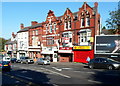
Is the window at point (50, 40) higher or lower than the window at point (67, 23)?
lower

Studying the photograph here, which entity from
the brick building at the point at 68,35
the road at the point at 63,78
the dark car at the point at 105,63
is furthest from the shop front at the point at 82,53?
the road at the point at 63,78

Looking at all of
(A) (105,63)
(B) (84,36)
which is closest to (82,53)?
(B) (84,36)

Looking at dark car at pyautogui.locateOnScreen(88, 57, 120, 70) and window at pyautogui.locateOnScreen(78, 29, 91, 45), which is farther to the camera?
window at pyautogui.locateOnScreen(78, 29, 91, 45)

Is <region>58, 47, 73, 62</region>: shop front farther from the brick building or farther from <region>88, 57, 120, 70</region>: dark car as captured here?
<region>88, 57, 120, 70</region>: dark car

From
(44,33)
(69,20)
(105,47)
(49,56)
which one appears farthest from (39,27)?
(105,47)

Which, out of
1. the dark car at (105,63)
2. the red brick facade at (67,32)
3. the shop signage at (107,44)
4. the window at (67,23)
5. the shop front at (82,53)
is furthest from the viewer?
the window at (67,23)

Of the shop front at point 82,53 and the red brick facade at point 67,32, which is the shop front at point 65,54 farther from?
the shop front at point 82,53

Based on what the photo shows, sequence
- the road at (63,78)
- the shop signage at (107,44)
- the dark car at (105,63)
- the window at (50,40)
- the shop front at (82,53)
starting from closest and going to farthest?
the road at (63,78) < the dark car at (105,63) < the shop signage at (107,44) < the shop front at (82,53) < the window at (50,40)

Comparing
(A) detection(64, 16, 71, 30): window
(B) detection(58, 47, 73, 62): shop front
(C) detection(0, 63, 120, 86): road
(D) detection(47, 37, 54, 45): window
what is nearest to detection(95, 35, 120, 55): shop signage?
(B) detection(58, 47, 73, 62): shop front

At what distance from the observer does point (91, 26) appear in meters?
32.2

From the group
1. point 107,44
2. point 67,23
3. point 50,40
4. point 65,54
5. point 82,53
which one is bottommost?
point 65,54

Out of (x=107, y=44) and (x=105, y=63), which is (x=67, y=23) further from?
(x=105, y=63)

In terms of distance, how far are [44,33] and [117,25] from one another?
778 inches

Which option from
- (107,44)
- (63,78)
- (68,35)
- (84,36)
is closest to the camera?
(63,78)
